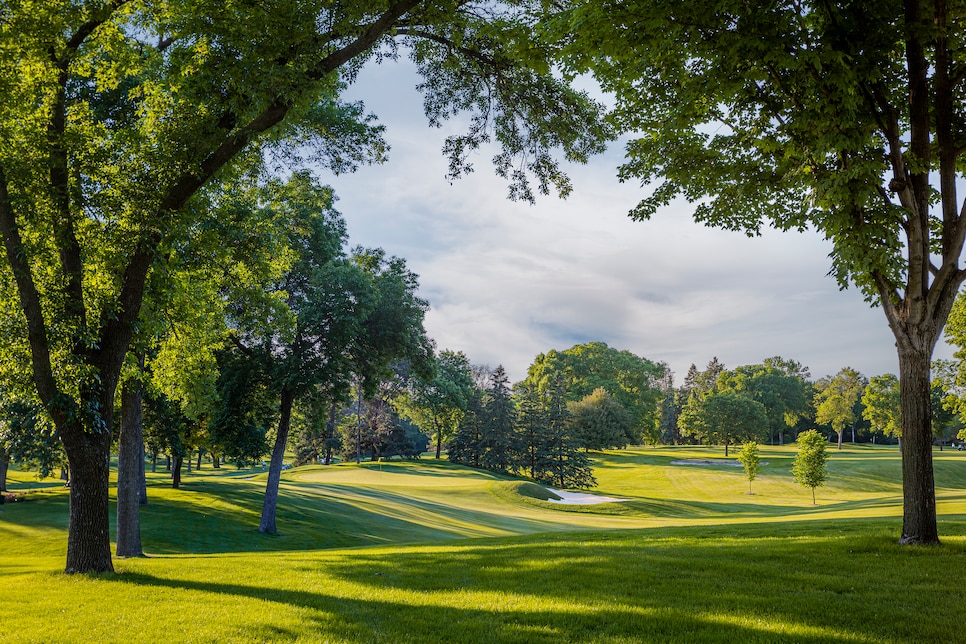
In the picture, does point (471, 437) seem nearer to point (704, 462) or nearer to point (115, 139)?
point (704, 462)

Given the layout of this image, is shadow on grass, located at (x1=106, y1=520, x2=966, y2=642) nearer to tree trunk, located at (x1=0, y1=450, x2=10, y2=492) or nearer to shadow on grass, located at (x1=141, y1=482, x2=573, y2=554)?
shadow on grass, located at (x1=141, y1=482, x2=573, y2=554)

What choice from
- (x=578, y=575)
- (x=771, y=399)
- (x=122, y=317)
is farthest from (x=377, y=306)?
(x=771, y=399)

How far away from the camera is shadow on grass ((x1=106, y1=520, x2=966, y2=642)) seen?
5742 mm

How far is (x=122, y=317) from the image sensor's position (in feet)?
34.0

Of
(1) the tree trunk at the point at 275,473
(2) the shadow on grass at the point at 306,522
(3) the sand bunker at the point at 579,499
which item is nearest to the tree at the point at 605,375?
(3) the sand bunker at the point at 579,499

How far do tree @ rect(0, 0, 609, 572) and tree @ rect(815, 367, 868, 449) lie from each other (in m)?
87.0

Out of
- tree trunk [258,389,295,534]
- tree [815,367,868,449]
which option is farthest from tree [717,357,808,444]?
tree trunk [258,389,295,534]

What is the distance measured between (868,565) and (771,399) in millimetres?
98506

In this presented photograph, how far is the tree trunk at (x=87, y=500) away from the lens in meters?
10.0

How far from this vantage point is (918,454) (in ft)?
31.1

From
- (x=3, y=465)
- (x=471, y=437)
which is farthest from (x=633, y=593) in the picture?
(x=471, y=437)

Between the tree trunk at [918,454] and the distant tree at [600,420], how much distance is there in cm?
6360

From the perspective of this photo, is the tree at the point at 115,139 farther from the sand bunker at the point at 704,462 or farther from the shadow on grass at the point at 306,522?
the sand bunker at the point at 704,462

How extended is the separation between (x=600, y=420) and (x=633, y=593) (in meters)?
69.7
